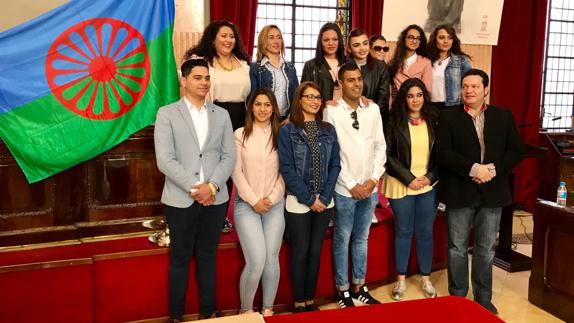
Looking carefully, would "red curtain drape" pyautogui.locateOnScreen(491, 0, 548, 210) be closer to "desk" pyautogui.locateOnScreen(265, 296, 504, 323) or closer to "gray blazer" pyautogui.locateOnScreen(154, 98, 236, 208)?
"gray blazer" pyautogui.locateOnScreen(154, 98, 236, 208)

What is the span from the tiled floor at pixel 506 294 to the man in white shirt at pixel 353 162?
492 millimetres

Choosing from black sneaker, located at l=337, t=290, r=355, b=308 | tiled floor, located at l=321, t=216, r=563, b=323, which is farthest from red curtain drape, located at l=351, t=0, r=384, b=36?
black sneaker, located at l=337, t=290, r=355, b=308

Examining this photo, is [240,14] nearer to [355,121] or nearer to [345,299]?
[355,121]

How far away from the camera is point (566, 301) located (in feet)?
11.4

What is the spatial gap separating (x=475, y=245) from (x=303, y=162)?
126 cm

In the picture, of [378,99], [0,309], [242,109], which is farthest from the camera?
[378,99]

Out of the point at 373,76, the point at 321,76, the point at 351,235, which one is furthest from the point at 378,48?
the point at 351,235

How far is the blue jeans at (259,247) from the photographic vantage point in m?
3.16

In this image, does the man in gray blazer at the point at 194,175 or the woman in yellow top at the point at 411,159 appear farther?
Result: the woman in yellow top at the point at 411,159

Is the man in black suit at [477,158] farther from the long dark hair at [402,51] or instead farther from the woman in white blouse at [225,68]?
the woman in white blouse at [225,68]

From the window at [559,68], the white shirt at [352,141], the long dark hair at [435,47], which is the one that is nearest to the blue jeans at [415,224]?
the white shirt at [352,141]

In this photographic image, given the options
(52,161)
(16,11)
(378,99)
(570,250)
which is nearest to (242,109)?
(378,99)

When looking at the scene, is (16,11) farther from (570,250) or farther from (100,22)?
(570,250)

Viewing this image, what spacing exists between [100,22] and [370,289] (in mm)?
2615
